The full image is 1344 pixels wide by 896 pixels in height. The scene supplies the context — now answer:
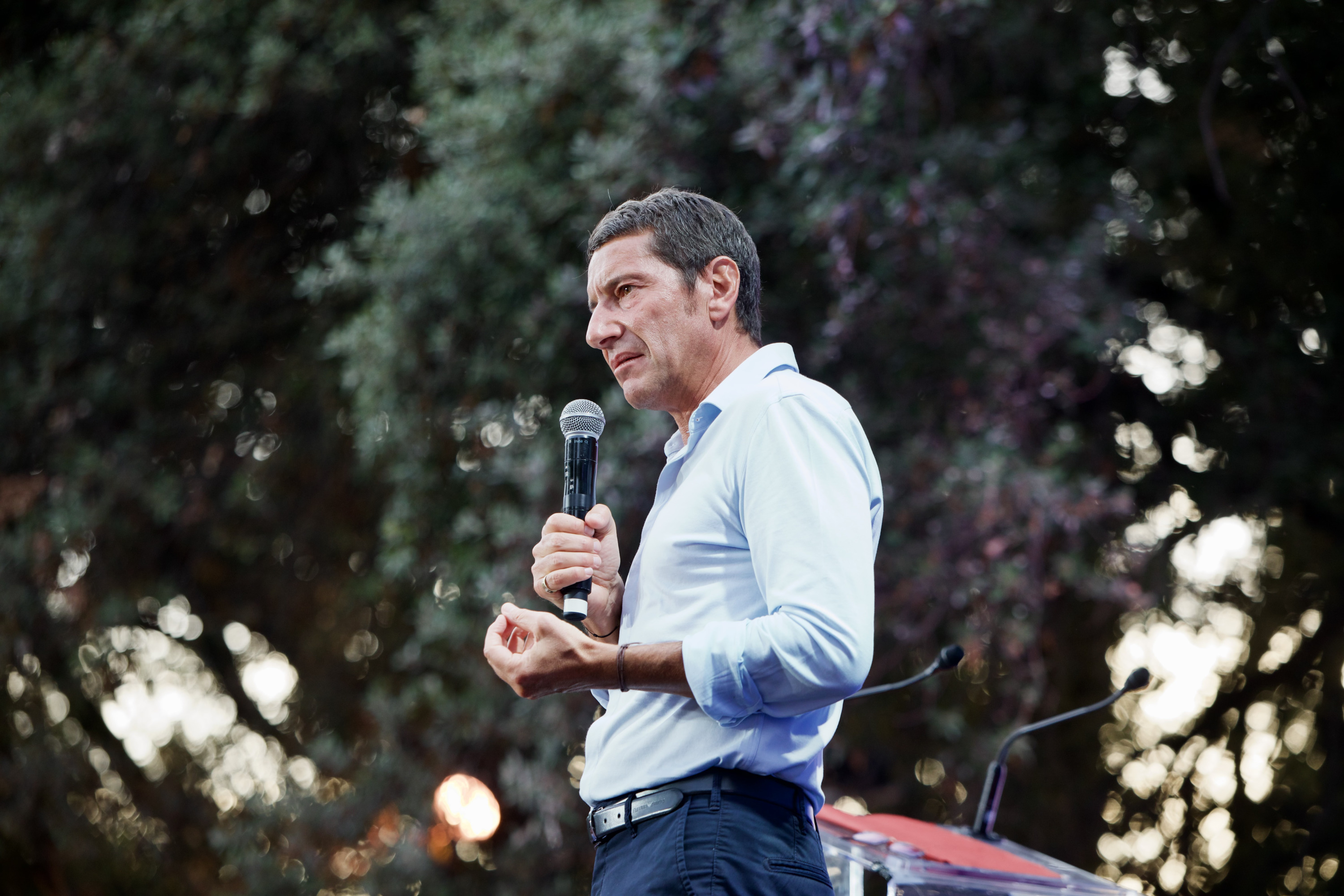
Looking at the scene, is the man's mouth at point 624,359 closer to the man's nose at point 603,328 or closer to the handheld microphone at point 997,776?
the man's nose at point 603,328

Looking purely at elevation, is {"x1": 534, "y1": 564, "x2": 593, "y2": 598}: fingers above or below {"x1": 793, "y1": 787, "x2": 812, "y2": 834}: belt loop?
above

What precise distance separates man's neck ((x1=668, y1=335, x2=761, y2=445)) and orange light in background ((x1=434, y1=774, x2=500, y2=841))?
3262mm

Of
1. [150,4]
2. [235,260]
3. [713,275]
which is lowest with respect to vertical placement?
[235,260]

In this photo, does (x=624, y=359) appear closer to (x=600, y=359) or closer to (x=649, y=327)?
(x=649, y=327)

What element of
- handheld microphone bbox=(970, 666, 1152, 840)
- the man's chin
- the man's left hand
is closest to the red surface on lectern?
handheld microphone bbox=(970, 666, 1152, 840)

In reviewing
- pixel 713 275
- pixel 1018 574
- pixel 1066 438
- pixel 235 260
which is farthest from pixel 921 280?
pixel 235 260

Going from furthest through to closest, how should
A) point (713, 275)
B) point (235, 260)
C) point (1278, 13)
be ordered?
point (235, 260), point (1278, 13), point (713, 275)

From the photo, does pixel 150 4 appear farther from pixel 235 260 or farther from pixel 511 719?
pixel 511 719

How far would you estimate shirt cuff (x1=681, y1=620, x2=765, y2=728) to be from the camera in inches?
48.6

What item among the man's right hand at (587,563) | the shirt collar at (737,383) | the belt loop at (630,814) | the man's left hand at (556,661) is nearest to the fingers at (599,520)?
the man's right hand at (587,563)

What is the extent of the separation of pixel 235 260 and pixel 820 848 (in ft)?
15.8

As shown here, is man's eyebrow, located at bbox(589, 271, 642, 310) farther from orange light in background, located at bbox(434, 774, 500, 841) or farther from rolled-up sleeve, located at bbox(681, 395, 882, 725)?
orange light in background, located at bbox(434, 774, 500, 841)

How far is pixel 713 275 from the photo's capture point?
1597 mm

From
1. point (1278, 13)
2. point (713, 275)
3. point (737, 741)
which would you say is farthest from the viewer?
point (1278, 13)
